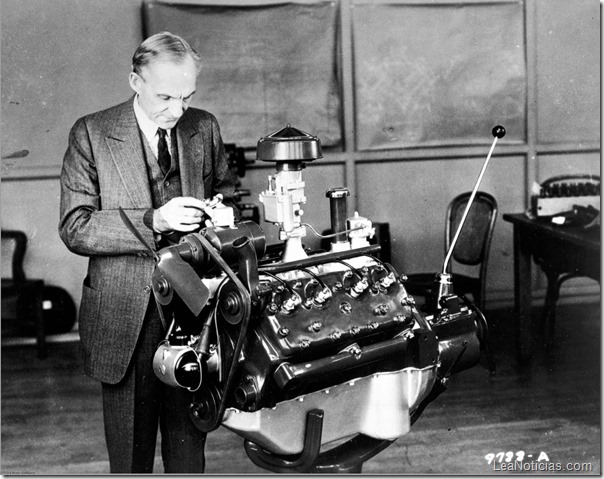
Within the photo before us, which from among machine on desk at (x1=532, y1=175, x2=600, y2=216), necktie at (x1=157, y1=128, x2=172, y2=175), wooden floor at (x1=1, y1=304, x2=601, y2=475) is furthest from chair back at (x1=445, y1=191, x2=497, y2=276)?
necktie at (x1=157, y1=128, x2=172, y2=175)

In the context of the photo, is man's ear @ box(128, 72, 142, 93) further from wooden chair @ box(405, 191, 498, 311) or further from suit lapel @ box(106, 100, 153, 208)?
wooden chair @ box(405, 191, 498, 311)

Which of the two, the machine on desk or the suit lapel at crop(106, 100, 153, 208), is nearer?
the suit lapel at crop(106, 100, 153, 208)

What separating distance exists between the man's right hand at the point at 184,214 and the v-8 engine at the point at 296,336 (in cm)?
11

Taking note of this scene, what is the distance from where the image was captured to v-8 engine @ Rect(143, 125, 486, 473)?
5.44 feet

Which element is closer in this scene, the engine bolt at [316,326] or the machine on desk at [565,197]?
the engine bolt at [316,326]

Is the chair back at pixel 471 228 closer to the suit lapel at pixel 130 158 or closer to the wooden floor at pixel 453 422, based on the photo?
the wooden floor at pixel 453 422

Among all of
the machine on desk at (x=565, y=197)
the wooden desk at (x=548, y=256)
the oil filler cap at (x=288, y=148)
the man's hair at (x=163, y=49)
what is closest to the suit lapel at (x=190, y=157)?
the man's hair at (x=163, y=49)

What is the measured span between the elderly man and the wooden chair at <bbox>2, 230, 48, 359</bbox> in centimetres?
262

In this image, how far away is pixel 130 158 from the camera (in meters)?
2.27

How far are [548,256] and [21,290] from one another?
10.9 ft

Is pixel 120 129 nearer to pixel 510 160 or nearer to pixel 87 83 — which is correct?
pixel 87 83

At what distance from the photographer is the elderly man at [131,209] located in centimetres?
219

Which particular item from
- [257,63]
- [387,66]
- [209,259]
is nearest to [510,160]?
[387,66]

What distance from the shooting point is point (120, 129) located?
2277 millimetres
